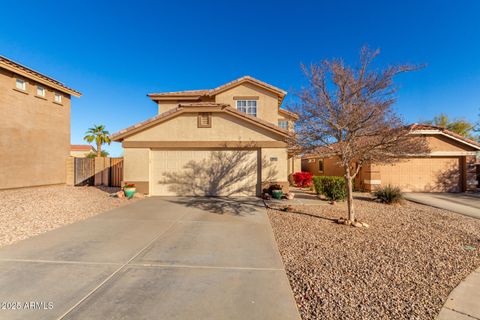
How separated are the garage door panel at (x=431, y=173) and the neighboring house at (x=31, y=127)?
22192mm

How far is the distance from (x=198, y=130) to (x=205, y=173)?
245 centimetres

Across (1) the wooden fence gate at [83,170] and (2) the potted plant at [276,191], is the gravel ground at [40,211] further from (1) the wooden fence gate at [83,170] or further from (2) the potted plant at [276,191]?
(2) the potted plant at [276,191]

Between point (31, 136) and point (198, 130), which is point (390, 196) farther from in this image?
point (31, 136)

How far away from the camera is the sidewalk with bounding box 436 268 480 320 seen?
8.43ft

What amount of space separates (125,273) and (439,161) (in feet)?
57.9

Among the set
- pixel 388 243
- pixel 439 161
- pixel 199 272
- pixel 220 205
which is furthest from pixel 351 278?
pixel 439 161

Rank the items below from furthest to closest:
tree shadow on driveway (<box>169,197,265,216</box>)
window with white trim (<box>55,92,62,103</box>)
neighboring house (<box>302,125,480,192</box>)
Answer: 1. window with white trim (<box>55,92,62,103</box>)
2. neighboring house (<box>302,125,480,192</box>)
3. tree shadow on driveway (<box>169,197,265,216</box>)

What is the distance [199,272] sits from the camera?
3.56 metres

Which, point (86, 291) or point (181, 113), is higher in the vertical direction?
point (181, 113)

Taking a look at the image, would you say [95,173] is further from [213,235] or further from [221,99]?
[213,235]

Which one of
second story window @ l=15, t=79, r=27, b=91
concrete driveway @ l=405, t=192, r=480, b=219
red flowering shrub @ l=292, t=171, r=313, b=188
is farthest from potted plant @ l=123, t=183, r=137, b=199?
concrete driveway @ l=405, t=192, r=480, b=219

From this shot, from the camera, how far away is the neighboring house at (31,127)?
36.4 feet

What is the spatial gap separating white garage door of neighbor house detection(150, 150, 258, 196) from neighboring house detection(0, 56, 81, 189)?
27.2 feet

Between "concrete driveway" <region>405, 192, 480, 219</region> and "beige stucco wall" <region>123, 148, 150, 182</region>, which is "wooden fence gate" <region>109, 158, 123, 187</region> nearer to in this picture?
"beige stucco wall" <region>123, 148, 150, 182</region>
